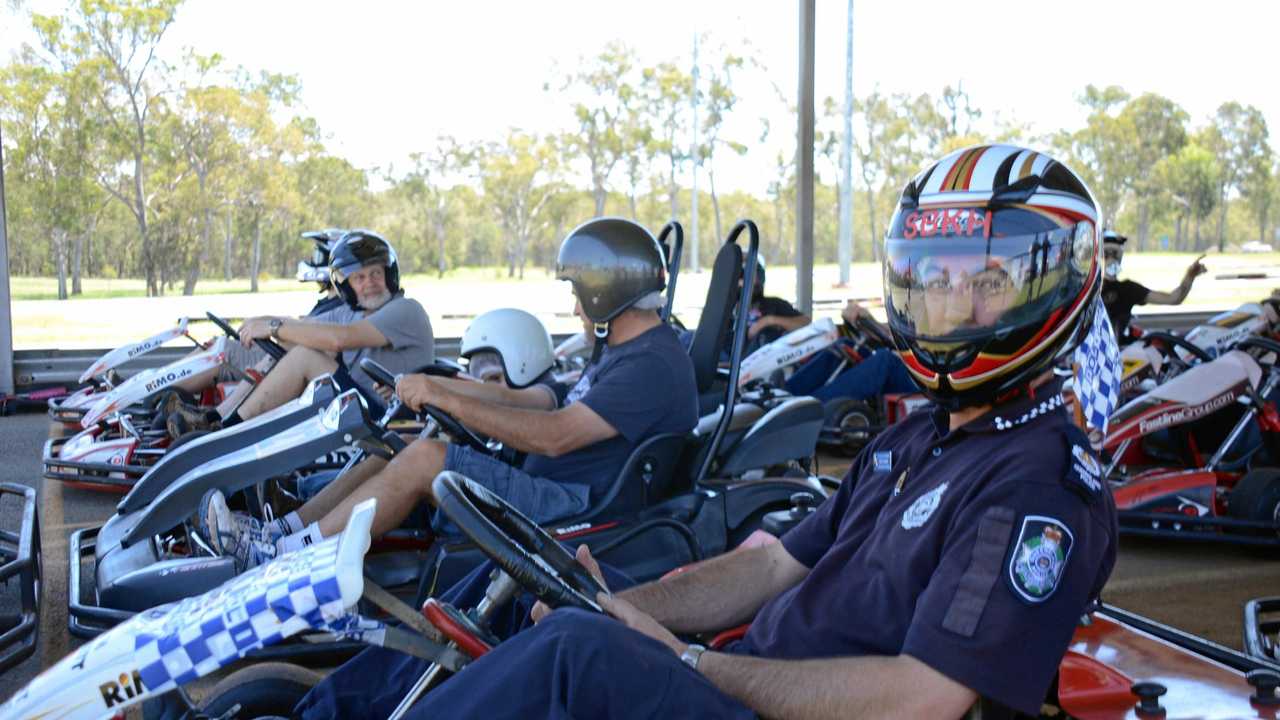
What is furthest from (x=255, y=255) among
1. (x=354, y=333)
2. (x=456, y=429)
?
(x=456, y=429)

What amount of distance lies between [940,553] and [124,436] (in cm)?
564

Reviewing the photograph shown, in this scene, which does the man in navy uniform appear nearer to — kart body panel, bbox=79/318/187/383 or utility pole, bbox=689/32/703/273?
kart body panel, bbox=79/318/187/383

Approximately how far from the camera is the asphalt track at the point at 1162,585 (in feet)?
12.5

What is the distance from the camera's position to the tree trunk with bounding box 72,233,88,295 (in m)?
13.0

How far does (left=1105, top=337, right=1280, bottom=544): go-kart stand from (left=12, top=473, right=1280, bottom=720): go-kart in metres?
2.41

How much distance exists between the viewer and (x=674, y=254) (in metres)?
4.71

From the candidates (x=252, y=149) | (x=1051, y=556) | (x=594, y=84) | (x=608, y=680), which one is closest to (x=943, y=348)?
(x=1051, y=556)

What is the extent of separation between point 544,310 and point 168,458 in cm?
1115

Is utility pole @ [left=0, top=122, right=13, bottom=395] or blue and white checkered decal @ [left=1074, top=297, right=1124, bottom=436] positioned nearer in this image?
blue and white checkered decal @ [left=1074, top=297, right=1124, bottom=436]

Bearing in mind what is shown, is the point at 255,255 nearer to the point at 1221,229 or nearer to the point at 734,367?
the point at 734,367

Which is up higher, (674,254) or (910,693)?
(674,254)

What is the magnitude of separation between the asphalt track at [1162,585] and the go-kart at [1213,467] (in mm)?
160

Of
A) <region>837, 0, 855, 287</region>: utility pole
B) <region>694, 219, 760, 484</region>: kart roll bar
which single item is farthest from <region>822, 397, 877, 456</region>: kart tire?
<region>837, 0, 855, 287</region>: utility pole

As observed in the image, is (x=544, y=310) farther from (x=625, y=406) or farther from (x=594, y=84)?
(x=625, y=406)
